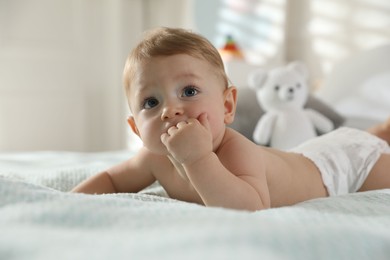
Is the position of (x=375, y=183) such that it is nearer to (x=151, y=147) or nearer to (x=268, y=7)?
(x=151, y=147)

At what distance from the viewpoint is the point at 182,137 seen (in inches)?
28.8

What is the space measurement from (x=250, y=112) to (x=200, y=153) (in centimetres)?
120

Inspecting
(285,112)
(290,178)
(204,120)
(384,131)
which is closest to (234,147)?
(204,120)

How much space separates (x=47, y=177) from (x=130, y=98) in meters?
0.34

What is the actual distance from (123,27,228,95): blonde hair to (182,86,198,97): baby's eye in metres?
0.07

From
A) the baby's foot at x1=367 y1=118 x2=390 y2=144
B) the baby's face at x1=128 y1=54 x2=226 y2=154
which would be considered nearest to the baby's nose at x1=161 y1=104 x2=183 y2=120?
the baby's face at x1=128 y1=54 x2=226 y2=154

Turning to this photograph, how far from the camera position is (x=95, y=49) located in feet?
12.3

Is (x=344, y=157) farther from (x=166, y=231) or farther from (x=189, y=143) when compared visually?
(x=166, y=231)

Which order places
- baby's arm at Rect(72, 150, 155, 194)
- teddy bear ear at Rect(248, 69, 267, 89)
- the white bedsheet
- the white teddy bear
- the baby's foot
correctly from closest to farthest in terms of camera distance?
the white bedsheet → baby's arm at Rect(72, 150, 155, 194) → the baby's foot → the white teddy bear → teddy bear ear at Rect(248, 69, 267, 89)

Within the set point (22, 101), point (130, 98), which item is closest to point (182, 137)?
point (130, 98)

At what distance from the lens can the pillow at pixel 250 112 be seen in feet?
6.15

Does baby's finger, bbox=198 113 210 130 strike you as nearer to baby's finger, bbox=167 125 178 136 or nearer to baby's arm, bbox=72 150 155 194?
baby's finger, bbox=167 125 178 136

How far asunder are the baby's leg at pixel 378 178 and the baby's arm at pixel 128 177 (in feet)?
1.62

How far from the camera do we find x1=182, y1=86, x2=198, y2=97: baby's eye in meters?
0.83
